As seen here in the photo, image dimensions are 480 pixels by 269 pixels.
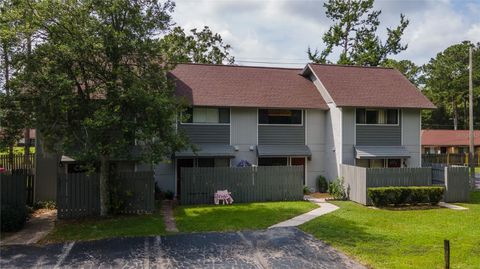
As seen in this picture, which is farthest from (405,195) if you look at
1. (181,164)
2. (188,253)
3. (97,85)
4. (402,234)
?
(97,85)

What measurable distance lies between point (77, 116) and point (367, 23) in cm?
3302

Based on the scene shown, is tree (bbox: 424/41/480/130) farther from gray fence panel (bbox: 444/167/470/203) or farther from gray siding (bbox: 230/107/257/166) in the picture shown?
gray siding (bbox: 230/107/257/166)

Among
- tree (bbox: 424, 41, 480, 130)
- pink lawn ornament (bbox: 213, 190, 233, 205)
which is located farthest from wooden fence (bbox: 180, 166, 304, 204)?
tree (bbox: 424, 41, 480, 130)

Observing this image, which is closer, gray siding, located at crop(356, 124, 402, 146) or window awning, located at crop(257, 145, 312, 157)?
window awning, located at crop(257, 145, 312, 157)

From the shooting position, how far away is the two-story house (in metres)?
20.7

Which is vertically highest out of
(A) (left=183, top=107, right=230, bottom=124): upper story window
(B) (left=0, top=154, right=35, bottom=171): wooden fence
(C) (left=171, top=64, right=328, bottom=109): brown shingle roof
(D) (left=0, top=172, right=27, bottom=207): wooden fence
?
(C) (left=171, top=64, right=328, bottom=109): brown shingle roof

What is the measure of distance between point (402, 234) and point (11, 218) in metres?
12.9

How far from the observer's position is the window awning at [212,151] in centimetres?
1981

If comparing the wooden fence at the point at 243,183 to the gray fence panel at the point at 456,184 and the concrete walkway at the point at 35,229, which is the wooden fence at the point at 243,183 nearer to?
the concrete walkway at the point at 35,229

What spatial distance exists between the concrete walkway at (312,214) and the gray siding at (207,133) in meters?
5.80

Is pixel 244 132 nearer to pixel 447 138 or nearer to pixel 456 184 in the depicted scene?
pixel 456 184

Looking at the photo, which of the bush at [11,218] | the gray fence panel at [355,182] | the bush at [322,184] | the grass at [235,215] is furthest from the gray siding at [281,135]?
the bush at [11,218]

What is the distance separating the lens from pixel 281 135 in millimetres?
21797

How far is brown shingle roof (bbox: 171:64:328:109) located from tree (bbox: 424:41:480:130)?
146ft
